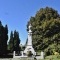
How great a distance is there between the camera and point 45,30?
5472 centimetres

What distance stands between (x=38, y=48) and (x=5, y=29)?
15349mm

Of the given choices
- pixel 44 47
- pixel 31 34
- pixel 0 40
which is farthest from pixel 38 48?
pixel 0 40

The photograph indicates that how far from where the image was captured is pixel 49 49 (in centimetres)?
5328

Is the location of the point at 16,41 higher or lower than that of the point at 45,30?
lower

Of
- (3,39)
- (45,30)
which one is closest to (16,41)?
(3,39)

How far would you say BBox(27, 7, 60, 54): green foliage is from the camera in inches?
2137

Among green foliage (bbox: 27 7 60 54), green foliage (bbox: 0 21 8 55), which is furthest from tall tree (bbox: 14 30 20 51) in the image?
green foliage (bbox: 27 7 60 54)

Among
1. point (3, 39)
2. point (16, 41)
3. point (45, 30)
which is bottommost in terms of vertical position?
point (3, 39)

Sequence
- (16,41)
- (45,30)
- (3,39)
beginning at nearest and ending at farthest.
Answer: (45,30) < (3,39) < (16,41)

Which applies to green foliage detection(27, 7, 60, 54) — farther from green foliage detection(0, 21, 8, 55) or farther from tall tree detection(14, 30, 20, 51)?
tall tree detection(14, 30, 20, 51)

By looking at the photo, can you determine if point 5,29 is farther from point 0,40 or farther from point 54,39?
point 54,39

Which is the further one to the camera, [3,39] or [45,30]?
[3,39]

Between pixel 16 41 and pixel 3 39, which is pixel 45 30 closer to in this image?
pixel 3 39

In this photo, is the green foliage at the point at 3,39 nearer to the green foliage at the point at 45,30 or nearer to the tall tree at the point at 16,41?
the tall tree at the point at 16,41
